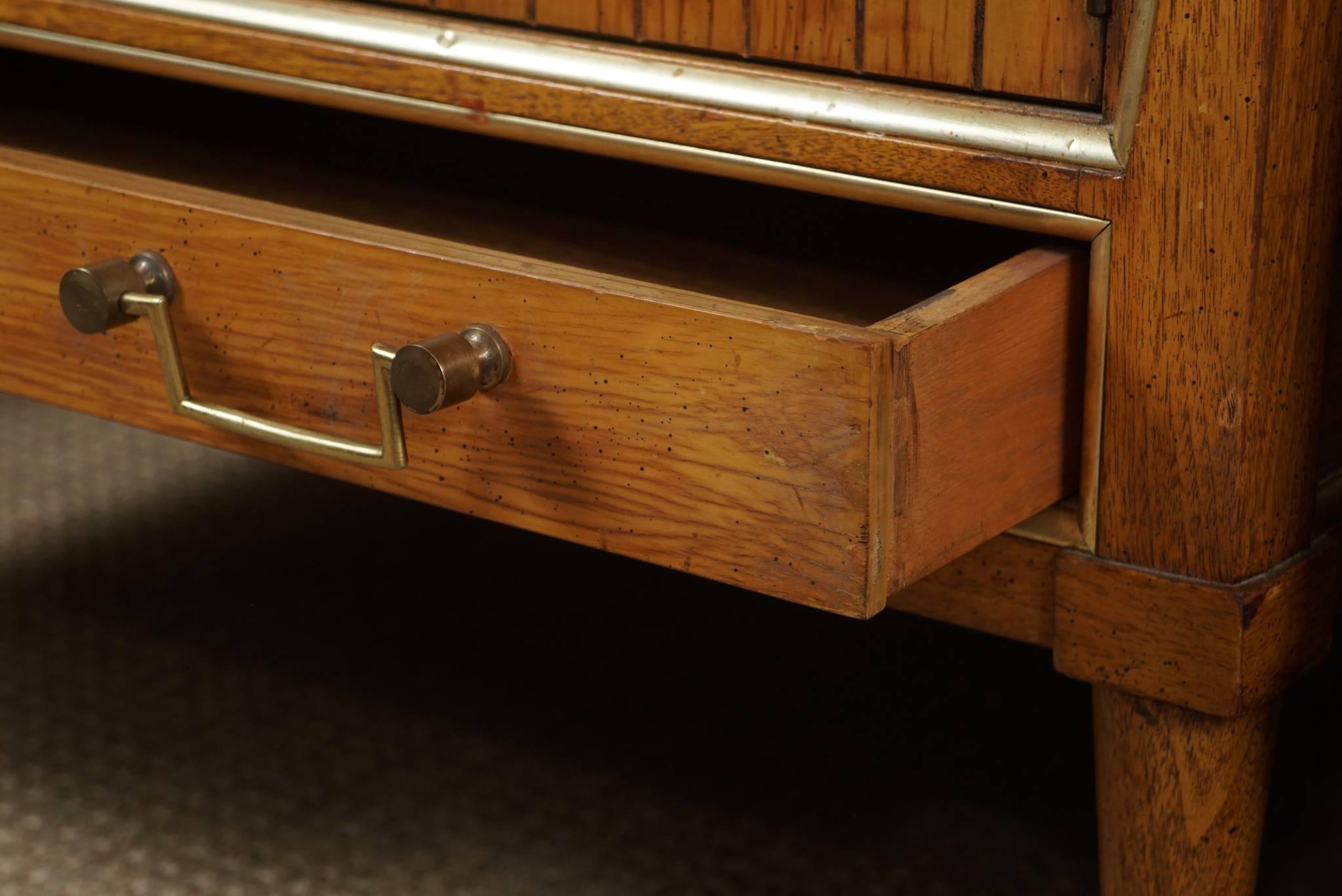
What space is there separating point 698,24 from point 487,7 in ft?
0.31

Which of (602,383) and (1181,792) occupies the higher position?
(602,383)

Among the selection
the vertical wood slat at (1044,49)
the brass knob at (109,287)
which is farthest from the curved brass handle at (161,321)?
the vertical wood slat at (1044,49)

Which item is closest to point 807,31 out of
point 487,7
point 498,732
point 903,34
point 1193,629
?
point 903,34

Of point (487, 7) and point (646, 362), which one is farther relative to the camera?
point (487, 7)

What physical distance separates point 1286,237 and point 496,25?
30 centimetres

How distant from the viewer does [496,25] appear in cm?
67

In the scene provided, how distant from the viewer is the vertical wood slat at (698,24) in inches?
24.2

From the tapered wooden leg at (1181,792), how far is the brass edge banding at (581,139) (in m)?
0.18

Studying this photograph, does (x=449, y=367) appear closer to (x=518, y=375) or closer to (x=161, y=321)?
(x=518, y=375)

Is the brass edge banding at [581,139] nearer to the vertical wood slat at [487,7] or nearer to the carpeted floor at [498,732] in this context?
the vertical wood slat at [487,7]

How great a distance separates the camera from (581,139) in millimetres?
648

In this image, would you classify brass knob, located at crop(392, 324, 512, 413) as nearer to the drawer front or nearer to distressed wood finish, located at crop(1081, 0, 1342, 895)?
the drawer front

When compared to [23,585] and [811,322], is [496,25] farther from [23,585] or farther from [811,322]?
[23,585]

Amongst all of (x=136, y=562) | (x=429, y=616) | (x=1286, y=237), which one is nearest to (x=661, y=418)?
(x=1286, y=237)
